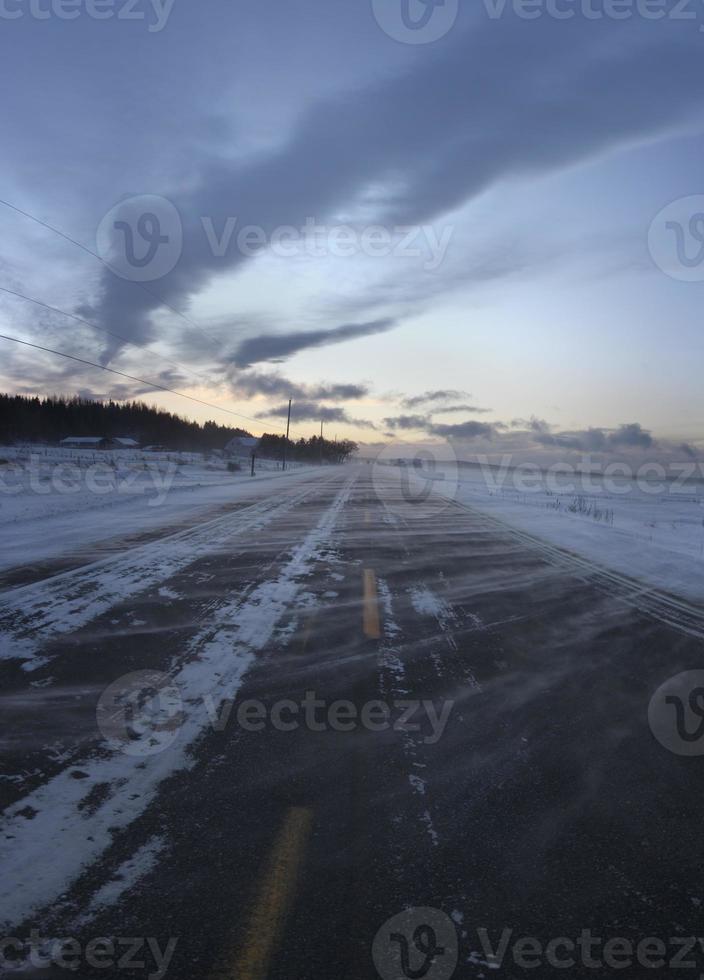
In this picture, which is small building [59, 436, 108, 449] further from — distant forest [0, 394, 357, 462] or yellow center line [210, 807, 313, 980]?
yellow center line [210, 807, 313, 980]

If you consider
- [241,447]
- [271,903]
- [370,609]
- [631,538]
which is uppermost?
[241,447]

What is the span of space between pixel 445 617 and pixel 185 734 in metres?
3.64

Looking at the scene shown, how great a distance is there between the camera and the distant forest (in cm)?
9900

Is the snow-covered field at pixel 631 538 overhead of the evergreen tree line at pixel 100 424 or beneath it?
beneath

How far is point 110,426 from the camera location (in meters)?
119

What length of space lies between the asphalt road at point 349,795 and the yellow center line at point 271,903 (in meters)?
0.01

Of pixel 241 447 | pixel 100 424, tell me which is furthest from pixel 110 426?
pixel 241 447

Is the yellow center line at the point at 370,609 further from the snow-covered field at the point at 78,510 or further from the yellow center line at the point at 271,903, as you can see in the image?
the snow-covered field at the point at 78,510

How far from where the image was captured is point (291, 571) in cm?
861

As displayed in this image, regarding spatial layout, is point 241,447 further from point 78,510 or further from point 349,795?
point 349,795

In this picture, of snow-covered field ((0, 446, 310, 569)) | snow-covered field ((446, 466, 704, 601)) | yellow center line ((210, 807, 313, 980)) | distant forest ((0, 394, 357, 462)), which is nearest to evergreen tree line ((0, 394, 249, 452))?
distant forest ((0, 394, 357, 462))

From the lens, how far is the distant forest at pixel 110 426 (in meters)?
99.0

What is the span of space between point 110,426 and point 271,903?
127405 mm

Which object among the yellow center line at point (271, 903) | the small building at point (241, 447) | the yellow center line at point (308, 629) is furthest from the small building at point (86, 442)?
the yellow center line at point (271, 903)
